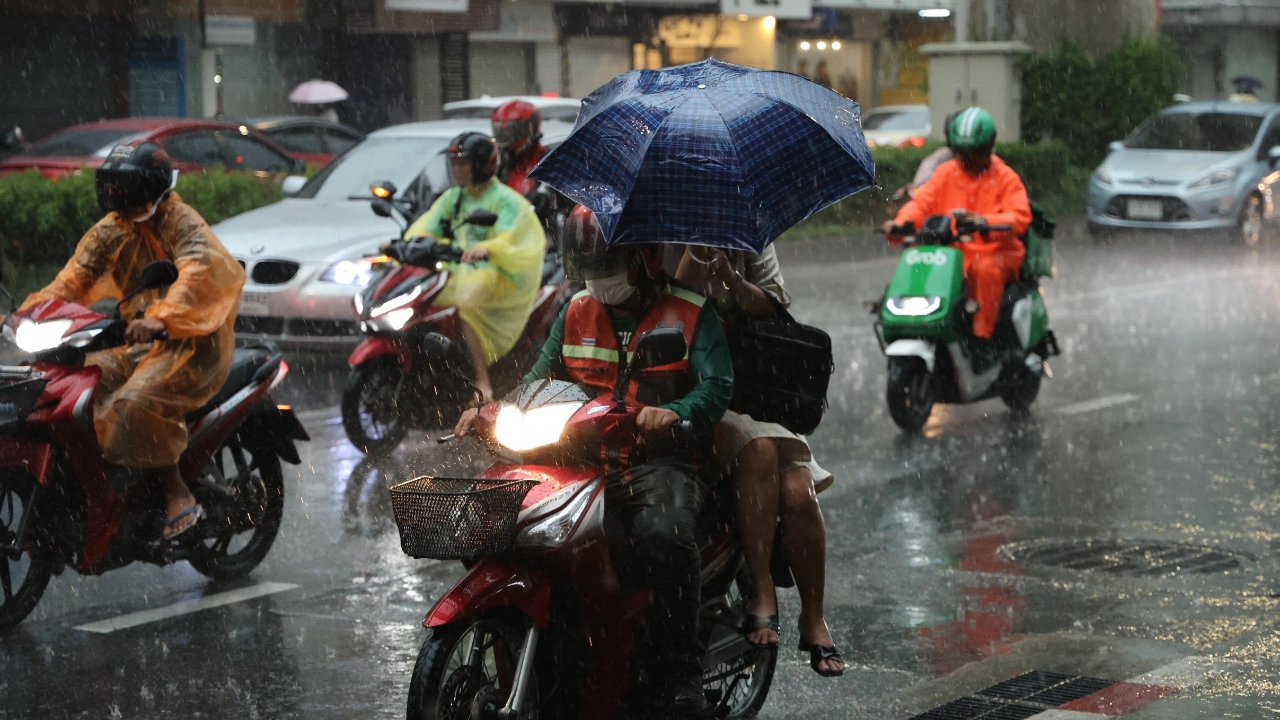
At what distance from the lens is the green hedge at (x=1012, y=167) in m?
22.2

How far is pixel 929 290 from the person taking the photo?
9820 mm

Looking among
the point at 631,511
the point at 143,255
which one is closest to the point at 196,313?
the point at 143,255

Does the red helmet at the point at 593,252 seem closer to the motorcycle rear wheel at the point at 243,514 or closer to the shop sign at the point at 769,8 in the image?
the motorcycle rear wheel at the point at 243,514

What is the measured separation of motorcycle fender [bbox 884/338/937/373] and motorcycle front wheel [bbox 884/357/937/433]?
0.21ft

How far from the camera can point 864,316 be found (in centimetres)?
1482

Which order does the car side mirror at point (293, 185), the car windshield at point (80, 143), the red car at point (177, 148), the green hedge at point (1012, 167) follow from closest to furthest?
1. the car side mirror at point (293, 185)
2. the red car at point (177, 148)
3. the car windshield at point (80, 143)
4. the green hedge at point (1012, 167)

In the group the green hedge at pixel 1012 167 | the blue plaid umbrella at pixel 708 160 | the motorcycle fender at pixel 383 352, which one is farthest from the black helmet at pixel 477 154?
the green hedge at pixel 1012 167

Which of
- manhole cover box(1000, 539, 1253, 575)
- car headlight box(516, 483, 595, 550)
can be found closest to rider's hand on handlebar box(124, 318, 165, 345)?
car headlight box(516, 483, 595, 550)

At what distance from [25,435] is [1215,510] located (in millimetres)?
5308

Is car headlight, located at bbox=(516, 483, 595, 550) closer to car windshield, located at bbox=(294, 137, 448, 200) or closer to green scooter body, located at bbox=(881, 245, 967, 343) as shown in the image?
green scooter body, located at bbox=(881, 245, 967, 343)

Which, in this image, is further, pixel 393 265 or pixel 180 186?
pixel 180 186

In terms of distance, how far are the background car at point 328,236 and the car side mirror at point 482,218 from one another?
2013 millimetres

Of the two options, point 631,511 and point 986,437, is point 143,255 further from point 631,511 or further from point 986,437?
point 986,437

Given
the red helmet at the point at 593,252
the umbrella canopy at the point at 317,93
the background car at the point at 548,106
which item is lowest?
the red helmet at the point at 593,252
